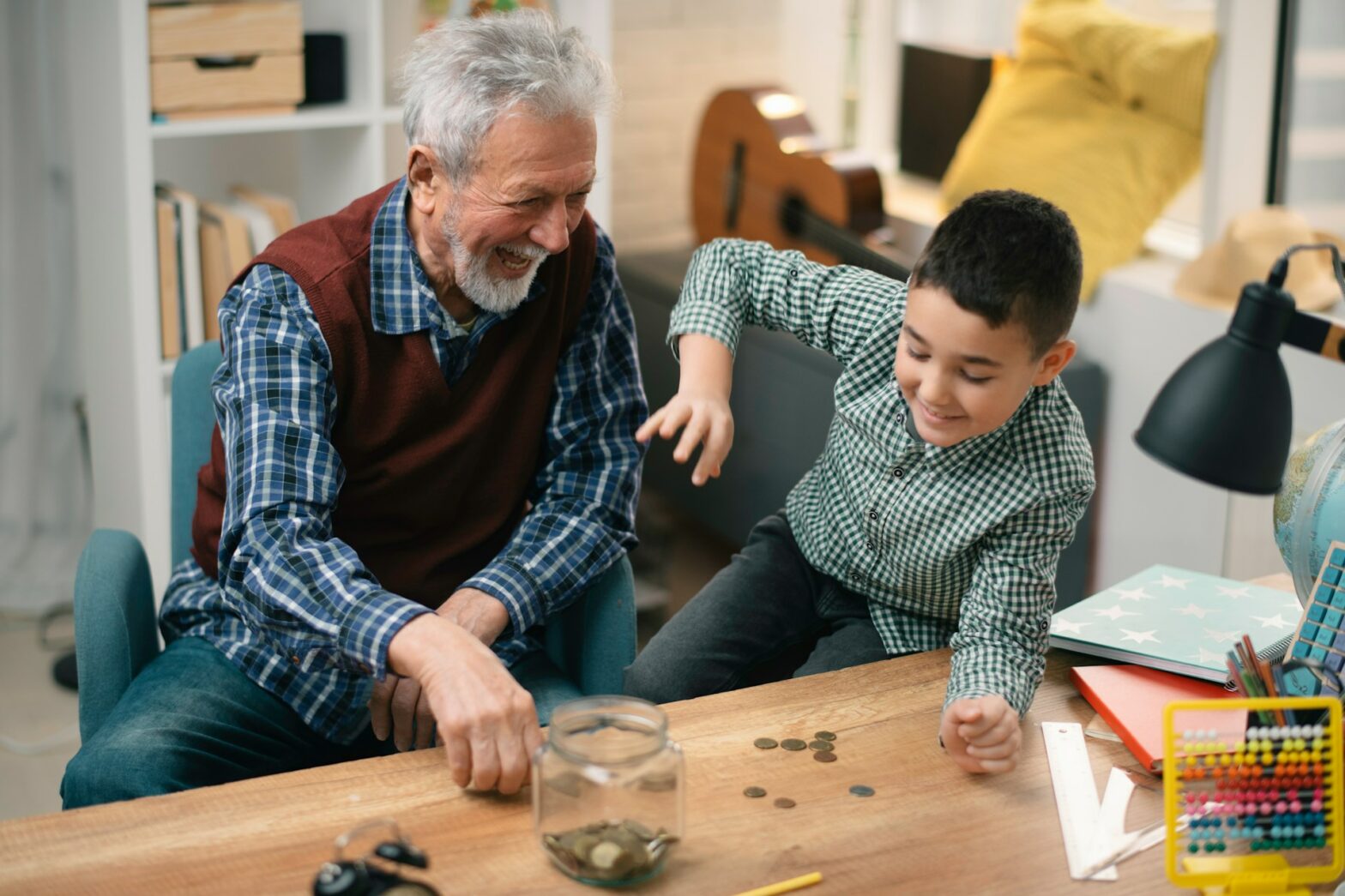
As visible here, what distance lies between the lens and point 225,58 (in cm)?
258

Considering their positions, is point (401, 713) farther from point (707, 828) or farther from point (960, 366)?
point (960, 366)

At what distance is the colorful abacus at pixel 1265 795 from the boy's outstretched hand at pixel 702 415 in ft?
1.68

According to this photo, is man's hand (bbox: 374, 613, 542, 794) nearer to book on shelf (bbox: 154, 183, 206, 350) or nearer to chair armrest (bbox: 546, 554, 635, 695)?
chair armrest (bbox: 546, 554, 635, 695)

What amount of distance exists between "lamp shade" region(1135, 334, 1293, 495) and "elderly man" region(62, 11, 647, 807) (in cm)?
74

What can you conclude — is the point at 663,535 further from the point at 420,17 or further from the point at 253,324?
the point at 253,324

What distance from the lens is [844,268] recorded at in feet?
5.87

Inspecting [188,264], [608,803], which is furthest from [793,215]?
[608,803]

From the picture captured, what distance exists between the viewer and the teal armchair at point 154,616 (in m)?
1.65

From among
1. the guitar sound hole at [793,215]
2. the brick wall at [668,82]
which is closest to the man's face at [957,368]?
the guitar sound hole at [793,215]

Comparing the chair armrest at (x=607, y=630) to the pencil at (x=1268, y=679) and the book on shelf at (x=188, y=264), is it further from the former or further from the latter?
the book on shelf at (x=188, y=264)

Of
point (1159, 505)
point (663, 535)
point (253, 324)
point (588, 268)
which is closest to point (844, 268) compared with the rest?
point (588, 268)

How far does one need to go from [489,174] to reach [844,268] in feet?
1.52

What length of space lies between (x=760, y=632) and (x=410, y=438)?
49 centimetres

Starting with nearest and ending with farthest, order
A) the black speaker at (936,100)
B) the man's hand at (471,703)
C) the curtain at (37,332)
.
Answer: the man's hand at (471,703), the curtain at (37,332), the black speaker at (936,100)
